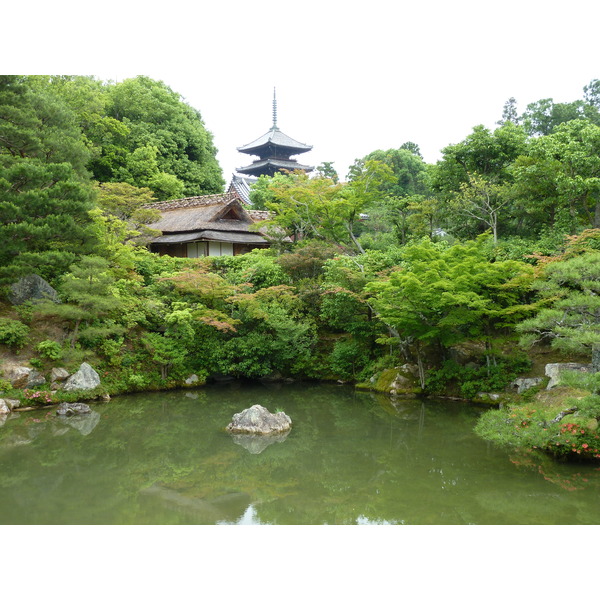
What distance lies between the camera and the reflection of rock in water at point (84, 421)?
953 cm

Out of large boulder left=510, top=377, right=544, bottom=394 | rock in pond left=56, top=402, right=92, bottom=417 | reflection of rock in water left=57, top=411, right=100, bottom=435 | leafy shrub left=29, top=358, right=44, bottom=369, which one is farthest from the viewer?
leafy shrub left=29, top=358, right=44, bottom=369

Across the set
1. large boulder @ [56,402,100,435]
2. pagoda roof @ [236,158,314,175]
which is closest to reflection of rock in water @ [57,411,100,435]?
large boulder @ [56,402,100,435]

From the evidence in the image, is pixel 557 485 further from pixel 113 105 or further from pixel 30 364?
pixel 113 105

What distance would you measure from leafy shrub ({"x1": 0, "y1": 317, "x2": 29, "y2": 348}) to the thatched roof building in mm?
8621

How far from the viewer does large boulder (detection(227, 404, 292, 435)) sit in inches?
365

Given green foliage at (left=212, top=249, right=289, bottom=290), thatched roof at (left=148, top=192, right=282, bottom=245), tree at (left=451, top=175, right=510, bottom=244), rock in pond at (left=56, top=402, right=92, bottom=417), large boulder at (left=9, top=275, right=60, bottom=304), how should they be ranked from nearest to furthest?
rock in pond at (left=56, top=402, right=92, bottom=417)
large boulder at (left=9, top=275, right=60, bottom=304)
tree at (left=451, top=175, right=510, bottom=244)
green foliage at (left=212, top=249, right=289, bottom=290)
thatched roof at (left=148, top=192, right=282, bottom=245)

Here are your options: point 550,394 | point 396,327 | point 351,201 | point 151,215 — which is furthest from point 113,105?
point 550,394

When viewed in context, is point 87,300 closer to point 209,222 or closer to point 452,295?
point 452,295

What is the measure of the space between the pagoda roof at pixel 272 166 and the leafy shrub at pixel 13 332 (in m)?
27.1

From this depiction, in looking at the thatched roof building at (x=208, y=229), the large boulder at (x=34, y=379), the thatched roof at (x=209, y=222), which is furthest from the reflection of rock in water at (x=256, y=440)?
the thatched roof at (x=209, y=222)

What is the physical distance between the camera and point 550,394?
385 inches

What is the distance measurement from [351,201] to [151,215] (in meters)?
7.40

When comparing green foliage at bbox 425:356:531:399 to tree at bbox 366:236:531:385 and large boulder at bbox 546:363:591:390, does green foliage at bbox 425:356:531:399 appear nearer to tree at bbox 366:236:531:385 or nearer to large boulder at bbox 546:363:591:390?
tree at bbox 366:236:531:385

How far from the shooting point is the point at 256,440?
8.89m
